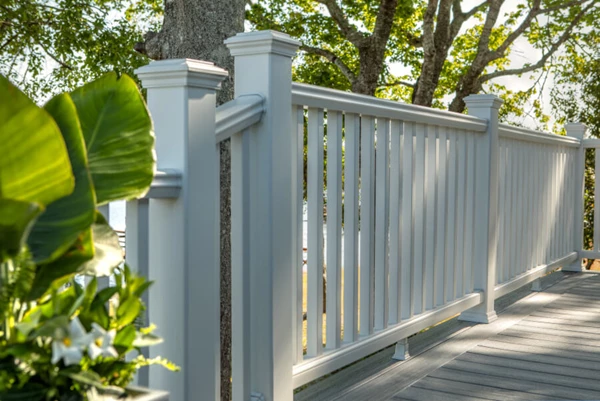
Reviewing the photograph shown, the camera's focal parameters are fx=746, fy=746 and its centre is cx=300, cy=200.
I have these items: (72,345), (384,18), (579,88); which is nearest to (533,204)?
(72,345)

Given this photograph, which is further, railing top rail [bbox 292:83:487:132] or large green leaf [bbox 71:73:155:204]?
railing top rail [bbox 292:83:487:132]

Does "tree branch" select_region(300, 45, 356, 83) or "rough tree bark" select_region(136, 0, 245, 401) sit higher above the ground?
"tree branch" select_region(300, 45, 356, 83)

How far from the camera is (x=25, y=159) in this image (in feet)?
3.35

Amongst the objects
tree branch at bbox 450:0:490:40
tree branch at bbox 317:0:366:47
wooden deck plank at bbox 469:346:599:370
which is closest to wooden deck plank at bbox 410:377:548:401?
wooden deck plank at bbox 469:346:599:370

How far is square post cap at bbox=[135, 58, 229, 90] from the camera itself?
1862mm

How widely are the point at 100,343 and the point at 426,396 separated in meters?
2.05

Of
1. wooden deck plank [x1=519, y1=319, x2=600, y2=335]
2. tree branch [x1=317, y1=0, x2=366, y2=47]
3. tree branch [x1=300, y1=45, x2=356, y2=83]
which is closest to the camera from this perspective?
wooden deck plank [x1=519, y1=319, x2=600, y2=335]

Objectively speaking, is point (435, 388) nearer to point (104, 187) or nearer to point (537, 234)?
point (104, 187)

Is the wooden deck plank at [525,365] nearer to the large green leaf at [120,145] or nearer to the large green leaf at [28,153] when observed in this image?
the large green leaf at [120,145]

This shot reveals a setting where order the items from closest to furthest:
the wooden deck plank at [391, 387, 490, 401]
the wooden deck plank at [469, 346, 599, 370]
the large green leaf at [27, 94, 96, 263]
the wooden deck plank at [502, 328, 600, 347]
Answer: the large green leaf at [27, 94, 96, 263]
the wooden deck plank at [391, 387, 490, 401]
the wooden deck plank at [469, 346, 599, 370]
the wooden deck plank at [502, 328, 600, 347]

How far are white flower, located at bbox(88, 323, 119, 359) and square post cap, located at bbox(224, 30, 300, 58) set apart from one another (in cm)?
135

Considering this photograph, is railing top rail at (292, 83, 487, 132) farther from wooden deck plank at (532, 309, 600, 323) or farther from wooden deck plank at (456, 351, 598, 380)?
wooden deck plank at (532, 309, 600, 323)

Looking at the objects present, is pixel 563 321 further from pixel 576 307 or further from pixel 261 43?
pixel 261 43

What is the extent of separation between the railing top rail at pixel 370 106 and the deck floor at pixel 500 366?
3.50 feet
